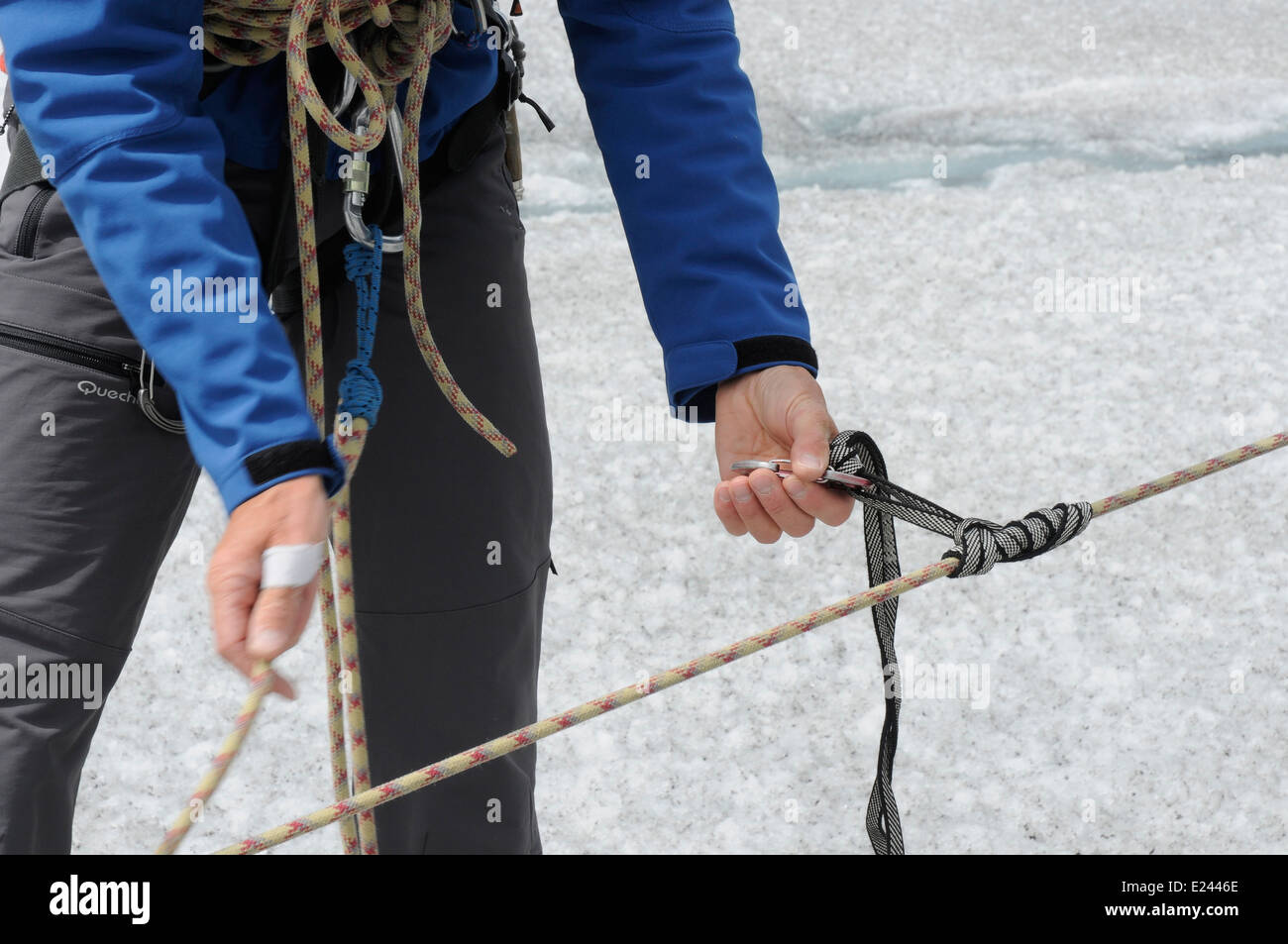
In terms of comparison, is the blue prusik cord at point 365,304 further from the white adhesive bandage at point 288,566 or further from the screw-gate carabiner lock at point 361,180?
the white adhesive bandage at point 288,566

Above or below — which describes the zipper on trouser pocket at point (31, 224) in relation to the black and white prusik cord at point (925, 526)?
above

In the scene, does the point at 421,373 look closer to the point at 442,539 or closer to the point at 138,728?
the point at 442,539

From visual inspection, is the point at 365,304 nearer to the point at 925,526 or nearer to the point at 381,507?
the point at 381,507

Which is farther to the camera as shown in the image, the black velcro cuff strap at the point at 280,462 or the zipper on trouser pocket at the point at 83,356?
the zipper on trouser pocket at the point at 83,356

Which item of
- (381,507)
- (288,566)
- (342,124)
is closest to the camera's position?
(288,566)

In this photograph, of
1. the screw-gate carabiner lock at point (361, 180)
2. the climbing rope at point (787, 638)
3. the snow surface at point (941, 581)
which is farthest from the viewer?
the snow surface at point (941, 581)

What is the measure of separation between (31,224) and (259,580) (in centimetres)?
39

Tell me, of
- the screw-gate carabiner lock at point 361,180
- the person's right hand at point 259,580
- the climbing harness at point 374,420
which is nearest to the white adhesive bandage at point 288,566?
the person's right hand at point 259,580

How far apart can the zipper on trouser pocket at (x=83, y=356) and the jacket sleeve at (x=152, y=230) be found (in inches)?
6.4

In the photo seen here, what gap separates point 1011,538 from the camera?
0.86 metres

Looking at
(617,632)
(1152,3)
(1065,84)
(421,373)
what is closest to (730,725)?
(617,632)

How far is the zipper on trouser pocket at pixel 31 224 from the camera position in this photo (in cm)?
85


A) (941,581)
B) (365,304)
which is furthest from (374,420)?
(941,581)

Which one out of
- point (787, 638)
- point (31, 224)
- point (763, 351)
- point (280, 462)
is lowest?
point (787, 638)
